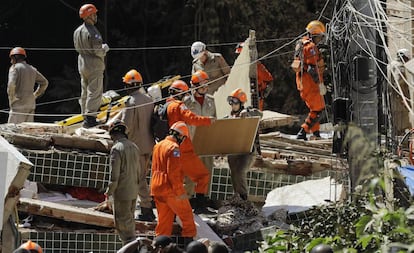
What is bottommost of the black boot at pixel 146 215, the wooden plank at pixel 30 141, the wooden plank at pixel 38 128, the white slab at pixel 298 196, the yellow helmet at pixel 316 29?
the black boot at pixel 146 215

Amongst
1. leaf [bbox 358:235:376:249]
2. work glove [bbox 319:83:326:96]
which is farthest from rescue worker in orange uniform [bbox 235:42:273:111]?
leaf [bbox 358:235:376:249]

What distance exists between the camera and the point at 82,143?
692 inches

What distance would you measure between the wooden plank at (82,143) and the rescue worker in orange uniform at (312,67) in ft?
11.0

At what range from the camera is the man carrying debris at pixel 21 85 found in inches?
774

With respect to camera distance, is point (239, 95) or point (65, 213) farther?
point (239, 95)

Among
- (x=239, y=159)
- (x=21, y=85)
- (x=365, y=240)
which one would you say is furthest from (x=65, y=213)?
(x=365, y=240)

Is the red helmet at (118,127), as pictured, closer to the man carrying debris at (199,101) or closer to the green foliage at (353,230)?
the man carrying debris at (199,101)

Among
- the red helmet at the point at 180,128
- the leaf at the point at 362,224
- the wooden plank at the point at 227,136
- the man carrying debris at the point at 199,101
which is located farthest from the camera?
the wooden plank at the point at 227,136

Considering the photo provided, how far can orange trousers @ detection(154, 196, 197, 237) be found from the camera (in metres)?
15.4

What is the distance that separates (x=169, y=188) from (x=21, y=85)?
5.21m

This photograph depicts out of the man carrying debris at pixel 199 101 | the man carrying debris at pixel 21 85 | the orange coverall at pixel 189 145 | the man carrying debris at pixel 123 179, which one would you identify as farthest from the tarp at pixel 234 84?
the man carrying debris at pixel 123 179

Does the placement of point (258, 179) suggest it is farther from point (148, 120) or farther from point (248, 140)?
point (148, 120)

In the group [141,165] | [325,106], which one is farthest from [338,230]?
[325,106]

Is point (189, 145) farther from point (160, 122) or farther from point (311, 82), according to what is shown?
point (311, 82)
